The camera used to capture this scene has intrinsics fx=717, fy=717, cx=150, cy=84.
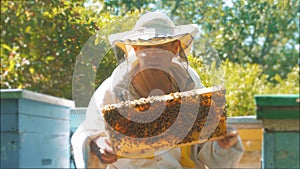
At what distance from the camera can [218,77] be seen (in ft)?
8.46

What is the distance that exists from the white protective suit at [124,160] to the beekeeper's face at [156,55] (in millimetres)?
38

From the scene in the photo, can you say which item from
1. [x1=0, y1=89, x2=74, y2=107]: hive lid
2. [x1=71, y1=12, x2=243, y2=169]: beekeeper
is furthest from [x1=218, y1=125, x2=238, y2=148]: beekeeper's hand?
[x1=0, y1=89, x2=74, y2=107]: hive lid

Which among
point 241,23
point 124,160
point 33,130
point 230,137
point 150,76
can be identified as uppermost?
point 241,23

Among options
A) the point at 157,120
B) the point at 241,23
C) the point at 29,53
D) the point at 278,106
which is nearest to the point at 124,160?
the point at 157,120

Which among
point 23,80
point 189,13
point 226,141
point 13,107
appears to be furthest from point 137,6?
point 23,80

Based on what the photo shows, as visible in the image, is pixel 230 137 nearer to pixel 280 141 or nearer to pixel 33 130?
pixel 280 141

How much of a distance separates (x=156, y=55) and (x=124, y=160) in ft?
1.50

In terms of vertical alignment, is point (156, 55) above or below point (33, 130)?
above

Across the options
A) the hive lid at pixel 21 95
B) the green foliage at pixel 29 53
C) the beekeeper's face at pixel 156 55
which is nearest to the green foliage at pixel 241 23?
the beekeeper's face at pixel 156 55

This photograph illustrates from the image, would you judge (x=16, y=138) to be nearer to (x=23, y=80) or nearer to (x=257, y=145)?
(x=257, y=145)

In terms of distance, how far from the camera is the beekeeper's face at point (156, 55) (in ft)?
8.77

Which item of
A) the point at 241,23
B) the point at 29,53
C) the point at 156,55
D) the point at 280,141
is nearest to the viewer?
the point at 156,55

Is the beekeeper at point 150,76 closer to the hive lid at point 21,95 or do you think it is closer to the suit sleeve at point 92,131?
the suit sleeve at point 92,131

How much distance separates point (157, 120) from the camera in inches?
97.7
